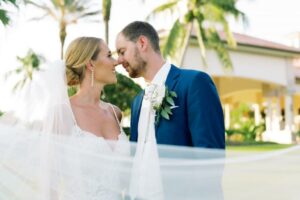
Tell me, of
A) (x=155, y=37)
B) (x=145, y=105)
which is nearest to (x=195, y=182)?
(x=145, y=105)

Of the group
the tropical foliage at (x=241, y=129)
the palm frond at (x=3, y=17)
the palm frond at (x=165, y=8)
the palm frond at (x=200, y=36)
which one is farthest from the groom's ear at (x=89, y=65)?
the tropical foliage at (x=241, y=129)

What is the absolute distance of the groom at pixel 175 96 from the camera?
2.68 metres

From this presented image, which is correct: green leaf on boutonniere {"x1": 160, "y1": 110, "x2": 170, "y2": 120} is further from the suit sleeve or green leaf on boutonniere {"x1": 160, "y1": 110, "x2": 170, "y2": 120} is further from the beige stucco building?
the beige stucco building

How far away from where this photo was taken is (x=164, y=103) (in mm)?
2840

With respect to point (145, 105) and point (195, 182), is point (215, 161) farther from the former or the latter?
point (145, 105)

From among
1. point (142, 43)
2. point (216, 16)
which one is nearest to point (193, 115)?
point (142, 43)

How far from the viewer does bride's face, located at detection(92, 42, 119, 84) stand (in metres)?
3.32

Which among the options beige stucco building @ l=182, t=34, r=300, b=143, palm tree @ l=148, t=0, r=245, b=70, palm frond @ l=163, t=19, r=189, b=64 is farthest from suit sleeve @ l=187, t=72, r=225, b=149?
beige stucco building @ l=182, t=34, r=300, b=143

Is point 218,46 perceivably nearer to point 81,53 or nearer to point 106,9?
point 106,9

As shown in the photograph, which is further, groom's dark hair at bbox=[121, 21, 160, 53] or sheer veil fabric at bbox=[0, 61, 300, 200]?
groom's dark hair at bbox=[121, 21, 160, 53]

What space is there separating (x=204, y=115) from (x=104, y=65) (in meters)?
0.91

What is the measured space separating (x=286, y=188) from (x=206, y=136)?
0.50 metres

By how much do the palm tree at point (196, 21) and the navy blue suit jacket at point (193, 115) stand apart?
18.9 meters

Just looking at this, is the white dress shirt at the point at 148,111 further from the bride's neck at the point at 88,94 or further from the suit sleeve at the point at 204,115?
the bride's neck at the point at 88,94
